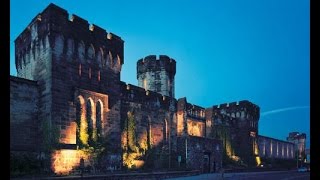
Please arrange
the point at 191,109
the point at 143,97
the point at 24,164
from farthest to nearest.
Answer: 1. the point at 191,109
2. the point at 143,97
3. the point at 24,164

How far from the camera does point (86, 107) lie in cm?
2122

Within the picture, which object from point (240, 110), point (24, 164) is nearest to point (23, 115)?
→ point (24, 164)

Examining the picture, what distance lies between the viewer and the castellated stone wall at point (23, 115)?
59.4ft

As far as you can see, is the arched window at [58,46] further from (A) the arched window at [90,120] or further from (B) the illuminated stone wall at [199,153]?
(B) the illuminated stone wall at [199,153]

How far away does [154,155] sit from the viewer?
27.2 meters

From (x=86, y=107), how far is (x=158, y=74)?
1718cm

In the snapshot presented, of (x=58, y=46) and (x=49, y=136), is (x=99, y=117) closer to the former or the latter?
(x=49, y=136)

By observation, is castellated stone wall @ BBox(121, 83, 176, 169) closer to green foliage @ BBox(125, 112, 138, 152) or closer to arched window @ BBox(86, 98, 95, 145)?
green foliage @ BBox(125, 112, 138, 152)

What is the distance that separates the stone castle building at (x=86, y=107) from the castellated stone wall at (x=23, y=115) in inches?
2.2

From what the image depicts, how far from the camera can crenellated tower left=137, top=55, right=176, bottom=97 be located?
37.4 meters

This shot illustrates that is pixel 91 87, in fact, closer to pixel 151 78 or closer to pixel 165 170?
pixel 165 170
